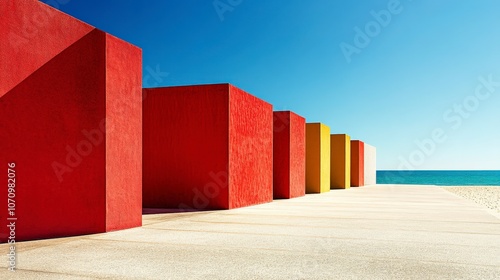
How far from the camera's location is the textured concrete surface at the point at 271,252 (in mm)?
5039

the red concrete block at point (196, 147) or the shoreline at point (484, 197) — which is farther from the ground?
the red concrete block at point (196, 147)

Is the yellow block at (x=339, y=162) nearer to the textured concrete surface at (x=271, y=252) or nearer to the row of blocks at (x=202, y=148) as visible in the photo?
the row of blocks at (x=202, y=148)

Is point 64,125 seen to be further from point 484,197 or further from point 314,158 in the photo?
point 484,197

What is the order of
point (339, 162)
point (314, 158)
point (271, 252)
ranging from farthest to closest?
point (339, 162)
point (314, 158)
point (271, 252)

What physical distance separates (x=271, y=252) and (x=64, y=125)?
4.10 metres

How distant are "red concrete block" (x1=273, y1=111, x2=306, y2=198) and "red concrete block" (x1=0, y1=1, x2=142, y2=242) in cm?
1065

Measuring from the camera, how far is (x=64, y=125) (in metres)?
7.50

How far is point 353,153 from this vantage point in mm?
34719

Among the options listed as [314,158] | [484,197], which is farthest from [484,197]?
[314,158]

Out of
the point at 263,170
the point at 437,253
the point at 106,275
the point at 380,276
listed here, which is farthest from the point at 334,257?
the point at 263,170

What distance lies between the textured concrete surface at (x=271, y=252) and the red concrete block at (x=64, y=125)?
0.53 meters

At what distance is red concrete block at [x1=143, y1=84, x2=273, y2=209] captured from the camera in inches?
498

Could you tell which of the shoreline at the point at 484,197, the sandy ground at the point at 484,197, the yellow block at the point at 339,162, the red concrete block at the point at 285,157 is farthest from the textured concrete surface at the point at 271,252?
the yellow block at the point at 339,162

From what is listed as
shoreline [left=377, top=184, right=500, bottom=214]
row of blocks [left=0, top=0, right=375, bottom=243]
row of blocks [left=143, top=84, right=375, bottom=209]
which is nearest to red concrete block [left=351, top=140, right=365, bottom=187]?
shoreline [left=377, top=184, right=500, bottom=214]
